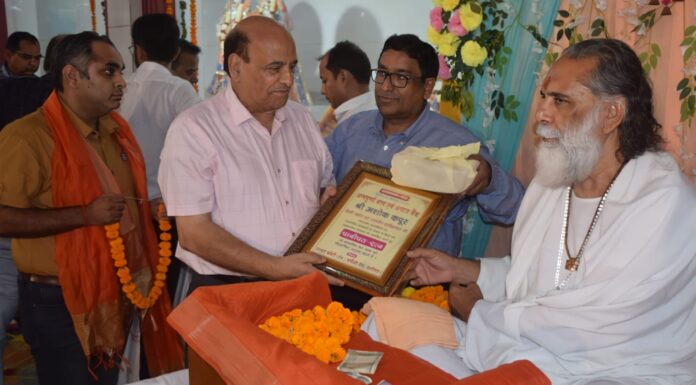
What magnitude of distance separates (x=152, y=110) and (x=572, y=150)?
3.55 m

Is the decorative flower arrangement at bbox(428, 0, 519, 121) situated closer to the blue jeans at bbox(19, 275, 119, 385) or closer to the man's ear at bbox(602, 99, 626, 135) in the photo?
the man's ear at bbox(602, 99, 626, 135)

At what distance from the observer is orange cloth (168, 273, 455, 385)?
73.8 inches

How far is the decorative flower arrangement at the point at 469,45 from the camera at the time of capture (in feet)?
12.8

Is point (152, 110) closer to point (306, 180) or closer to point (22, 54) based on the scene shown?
point (306, 180)

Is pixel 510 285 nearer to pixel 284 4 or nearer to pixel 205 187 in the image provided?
pixel 205 187

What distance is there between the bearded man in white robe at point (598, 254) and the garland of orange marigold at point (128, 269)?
1.71 meters

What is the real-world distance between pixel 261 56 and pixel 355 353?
4.61 feet

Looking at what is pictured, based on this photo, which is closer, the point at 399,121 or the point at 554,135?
the point at 554,135

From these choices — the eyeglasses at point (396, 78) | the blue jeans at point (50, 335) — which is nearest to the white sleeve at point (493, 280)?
the eyeglasses at point (396, 78)

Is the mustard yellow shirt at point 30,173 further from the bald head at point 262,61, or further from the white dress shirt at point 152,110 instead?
the white dress shirt at point 152,110

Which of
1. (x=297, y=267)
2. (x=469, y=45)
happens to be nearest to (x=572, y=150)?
(x=297, y=267)

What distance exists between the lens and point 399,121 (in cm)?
370

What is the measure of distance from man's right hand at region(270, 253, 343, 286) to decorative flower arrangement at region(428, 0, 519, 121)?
1.62 metres

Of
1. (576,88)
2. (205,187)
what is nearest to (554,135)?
(576,88)
